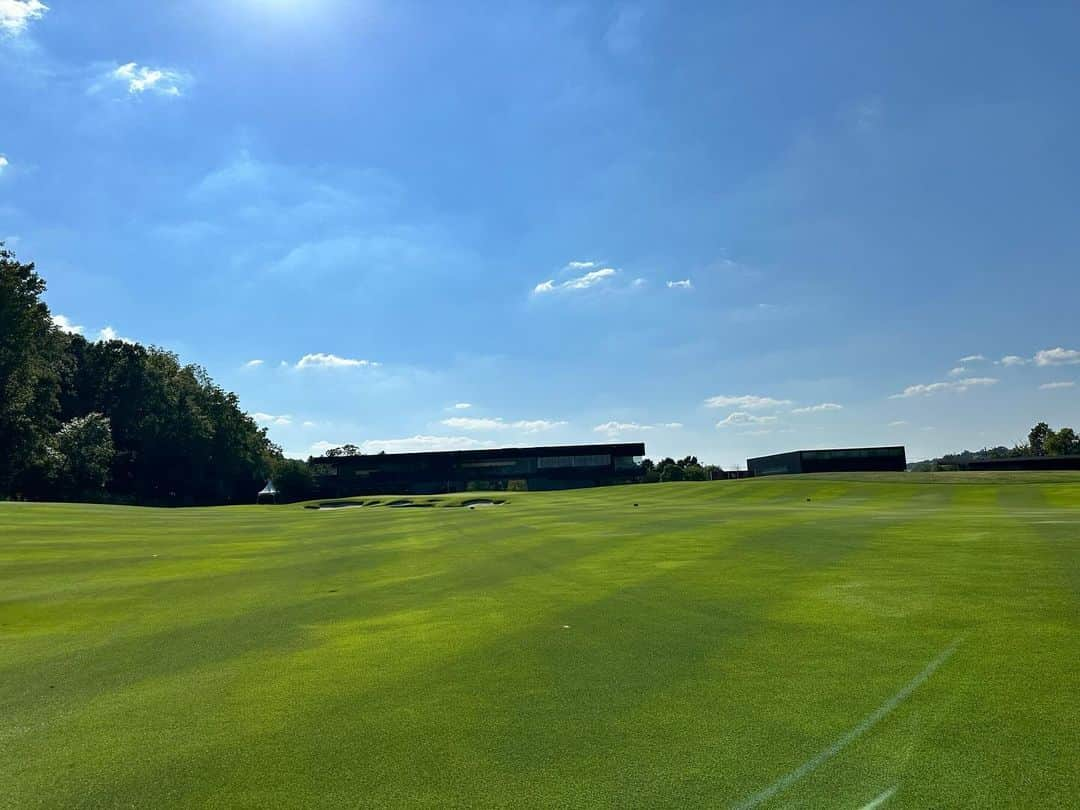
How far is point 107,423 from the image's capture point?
71.2 m

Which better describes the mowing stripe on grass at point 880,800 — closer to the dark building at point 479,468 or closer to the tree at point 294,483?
the tree at point 294,483

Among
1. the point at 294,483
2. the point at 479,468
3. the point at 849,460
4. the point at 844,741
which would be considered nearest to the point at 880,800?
the point at 844,741

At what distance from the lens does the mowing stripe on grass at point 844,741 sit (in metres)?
3.80

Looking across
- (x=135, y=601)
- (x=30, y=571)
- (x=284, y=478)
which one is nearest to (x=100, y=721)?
(x=135, y=601)

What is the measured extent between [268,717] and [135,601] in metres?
6.90

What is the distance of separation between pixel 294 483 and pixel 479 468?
26.6 meters

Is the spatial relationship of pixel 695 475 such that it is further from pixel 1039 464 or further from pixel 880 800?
pixel 880 800

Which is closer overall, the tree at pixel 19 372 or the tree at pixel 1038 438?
the tree at pixel 19 372

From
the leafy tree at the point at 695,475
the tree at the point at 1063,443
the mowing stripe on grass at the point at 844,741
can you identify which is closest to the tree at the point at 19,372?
the leafy tree at the point at 695,475

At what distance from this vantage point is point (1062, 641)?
633 centimetres

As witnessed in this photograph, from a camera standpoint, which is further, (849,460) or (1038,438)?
(1038,438)

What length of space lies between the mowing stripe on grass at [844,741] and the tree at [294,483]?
8972 cm

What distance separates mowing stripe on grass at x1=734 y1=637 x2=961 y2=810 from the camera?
3.80 m

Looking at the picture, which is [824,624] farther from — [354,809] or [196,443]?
[196,443]
